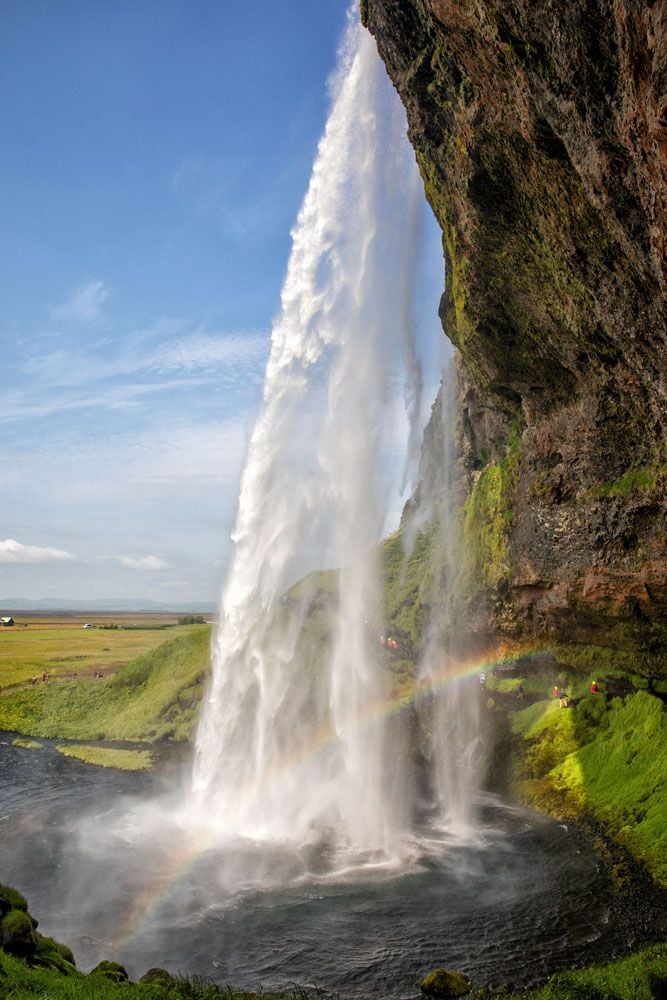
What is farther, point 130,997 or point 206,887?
point 206,887

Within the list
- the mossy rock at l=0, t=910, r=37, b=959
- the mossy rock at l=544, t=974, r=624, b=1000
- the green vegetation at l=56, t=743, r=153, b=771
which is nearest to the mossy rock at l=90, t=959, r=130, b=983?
the mossy rock at l=0, t=910, r=37, b=959

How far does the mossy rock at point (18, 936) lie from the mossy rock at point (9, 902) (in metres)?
0.79

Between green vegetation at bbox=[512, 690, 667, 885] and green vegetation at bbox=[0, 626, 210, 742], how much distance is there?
21.8 meters

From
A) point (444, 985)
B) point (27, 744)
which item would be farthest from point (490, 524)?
point (27, 744)

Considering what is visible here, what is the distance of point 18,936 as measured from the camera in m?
11.6

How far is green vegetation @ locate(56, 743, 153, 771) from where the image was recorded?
112 feet

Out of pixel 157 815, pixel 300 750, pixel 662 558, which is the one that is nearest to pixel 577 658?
pixel 662 558

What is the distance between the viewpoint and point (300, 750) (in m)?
28.8

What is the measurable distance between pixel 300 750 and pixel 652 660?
51.8 ft

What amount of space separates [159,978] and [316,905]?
19.1ft

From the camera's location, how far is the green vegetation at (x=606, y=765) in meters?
20.2

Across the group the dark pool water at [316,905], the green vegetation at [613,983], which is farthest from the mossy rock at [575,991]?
the dark pool water at [316,905]

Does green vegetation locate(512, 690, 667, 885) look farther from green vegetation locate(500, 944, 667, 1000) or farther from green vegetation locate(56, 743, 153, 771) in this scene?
green vegetation locate(56, 743, 153, 771)

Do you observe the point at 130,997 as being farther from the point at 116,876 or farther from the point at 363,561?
the point at 363,561
